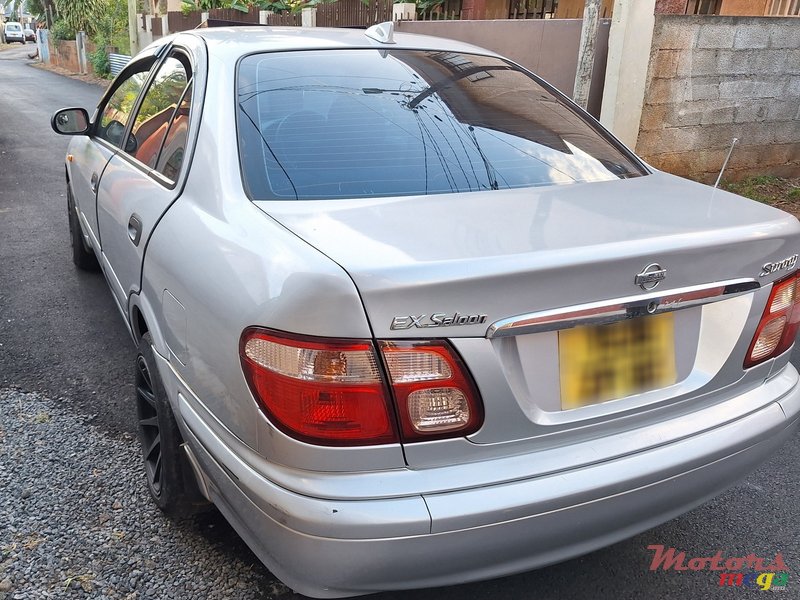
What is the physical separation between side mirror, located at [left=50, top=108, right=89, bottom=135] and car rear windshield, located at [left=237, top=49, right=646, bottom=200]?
1677 millimetres

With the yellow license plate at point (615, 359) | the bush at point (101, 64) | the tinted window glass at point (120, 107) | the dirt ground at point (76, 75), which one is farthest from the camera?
the bush at point (101, 64)

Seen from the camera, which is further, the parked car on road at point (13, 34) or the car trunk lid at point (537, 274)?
the parked car on road at point (13, 34)

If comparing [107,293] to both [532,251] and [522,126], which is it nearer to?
[522,126]

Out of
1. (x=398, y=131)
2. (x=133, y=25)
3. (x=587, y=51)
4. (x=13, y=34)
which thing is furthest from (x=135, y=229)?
(x=13, y=34)

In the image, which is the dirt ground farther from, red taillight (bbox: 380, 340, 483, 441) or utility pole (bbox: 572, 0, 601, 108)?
red taillight (bbox: 380, 340, 483, 441)

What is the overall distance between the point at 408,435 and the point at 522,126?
139 cm

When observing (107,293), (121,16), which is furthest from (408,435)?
(121,16)

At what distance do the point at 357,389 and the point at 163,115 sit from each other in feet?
5.58

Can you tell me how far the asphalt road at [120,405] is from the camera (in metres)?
2.26

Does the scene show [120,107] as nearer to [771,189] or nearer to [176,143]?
[176,143]

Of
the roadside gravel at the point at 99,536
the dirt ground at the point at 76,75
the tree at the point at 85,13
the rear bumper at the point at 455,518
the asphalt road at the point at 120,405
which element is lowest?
the roadside gravel at the point at 99,536

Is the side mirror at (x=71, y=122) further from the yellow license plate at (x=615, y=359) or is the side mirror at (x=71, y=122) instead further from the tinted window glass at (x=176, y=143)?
the yellow license plate at (x=615, y=359)

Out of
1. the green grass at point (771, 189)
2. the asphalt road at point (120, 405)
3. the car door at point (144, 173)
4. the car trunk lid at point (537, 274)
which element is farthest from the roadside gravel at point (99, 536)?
the green grass at point (771, 189)

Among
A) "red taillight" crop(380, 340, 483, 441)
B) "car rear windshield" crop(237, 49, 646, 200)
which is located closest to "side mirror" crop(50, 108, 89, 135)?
"car rear windshield" crop(237, 49, 646, 200)
